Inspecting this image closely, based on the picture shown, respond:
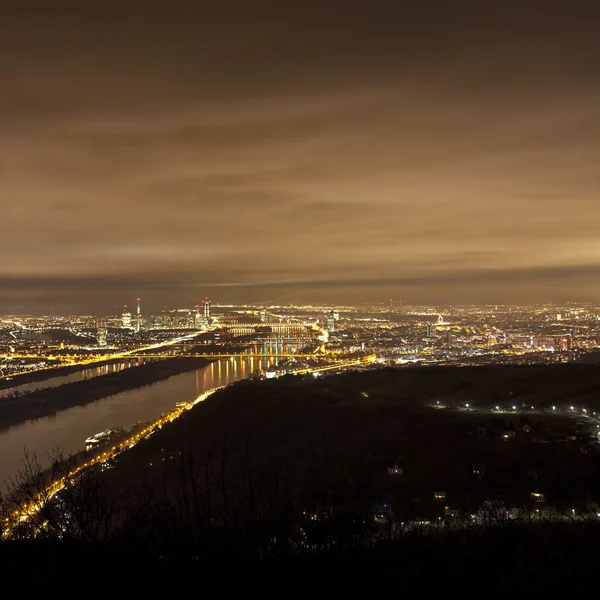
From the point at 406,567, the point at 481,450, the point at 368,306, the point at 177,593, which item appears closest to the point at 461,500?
the point at 481,450

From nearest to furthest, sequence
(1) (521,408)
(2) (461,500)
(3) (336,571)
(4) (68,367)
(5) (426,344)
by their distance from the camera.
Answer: (3) (336,571) < (2) (461,500) < (1) (521,408) < (4) (68,367) < (5) (426,344)

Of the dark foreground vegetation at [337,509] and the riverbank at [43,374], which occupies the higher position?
the dark foreground vegetation at [337,509]

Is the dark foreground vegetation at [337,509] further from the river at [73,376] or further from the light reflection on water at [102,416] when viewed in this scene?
the river at [73,376]

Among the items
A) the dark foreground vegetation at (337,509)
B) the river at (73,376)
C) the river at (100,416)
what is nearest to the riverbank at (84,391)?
the river at (100,416)

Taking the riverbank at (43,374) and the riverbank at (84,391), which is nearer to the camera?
the riverbank at (84,391)

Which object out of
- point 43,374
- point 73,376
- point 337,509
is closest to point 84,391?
point 73,376

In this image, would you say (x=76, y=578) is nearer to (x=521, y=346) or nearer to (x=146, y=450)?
(x=146, y=450)
